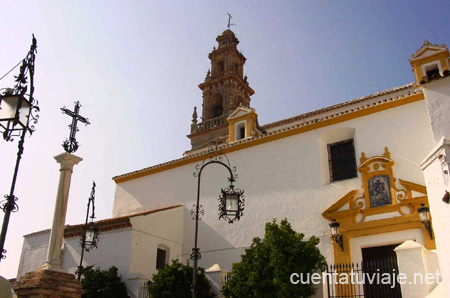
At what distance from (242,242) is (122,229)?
3.94 metres

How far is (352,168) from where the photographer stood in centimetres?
1357

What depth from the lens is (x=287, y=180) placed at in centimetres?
1438

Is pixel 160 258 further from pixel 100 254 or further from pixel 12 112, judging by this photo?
pixel 12 112

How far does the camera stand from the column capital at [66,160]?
966 cm

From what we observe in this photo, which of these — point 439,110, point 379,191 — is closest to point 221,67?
point 379,191

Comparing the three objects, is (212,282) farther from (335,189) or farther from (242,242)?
(335,189)

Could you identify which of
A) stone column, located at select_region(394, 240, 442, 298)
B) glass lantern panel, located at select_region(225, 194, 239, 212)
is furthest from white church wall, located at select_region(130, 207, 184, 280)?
Result: stone column, located at select_region(394, 240, 442, 298)

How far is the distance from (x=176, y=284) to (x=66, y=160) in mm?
4614

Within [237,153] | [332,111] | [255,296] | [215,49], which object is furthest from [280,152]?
[215,49]

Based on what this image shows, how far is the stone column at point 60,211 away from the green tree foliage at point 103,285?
3961 millimetres

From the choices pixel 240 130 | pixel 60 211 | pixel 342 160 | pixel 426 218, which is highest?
pixel 240 130

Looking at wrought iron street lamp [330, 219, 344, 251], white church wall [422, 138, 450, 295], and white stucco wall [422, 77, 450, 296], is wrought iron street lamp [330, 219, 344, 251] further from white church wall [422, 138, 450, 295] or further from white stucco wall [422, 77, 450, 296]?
white church wall [422, 138, 450, 295]

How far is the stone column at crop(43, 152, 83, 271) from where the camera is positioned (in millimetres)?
8953

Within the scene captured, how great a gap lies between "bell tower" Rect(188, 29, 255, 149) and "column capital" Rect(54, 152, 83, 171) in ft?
63.5
